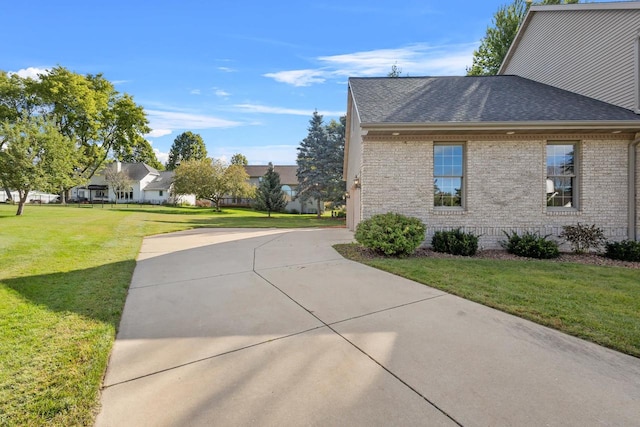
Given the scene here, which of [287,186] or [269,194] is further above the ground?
[287,186]

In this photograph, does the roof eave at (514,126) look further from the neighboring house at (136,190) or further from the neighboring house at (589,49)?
the neighboring house at (136,190)

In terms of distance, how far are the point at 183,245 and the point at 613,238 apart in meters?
12.7

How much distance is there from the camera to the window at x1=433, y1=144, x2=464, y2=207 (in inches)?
329

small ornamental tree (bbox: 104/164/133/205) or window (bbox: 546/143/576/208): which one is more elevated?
small ornamental tree (bbox: 104/164/133/205)

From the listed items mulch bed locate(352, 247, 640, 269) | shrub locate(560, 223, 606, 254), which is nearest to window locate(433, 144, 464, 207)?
mulch bed locate(352, 247, 640, 269)

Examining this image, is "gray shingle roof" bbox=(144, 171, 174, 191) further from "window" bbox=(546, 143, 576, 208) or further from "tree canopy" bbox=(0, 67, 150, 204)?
"window" bbox=(546, 143, 576, 208)

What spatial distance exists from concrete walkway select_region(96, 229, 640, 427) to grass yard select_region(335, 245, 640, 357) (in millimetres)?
310

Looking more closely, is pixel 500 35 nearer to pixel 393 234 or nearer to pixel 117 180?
pixel 393 234

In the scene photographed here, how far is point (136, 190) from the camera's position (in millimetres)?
44469

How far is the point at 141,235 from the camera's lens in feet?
38.1

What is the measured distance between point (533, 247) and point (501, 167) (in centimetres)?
233

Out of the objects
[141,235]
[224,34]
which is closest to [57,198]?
[141,235]

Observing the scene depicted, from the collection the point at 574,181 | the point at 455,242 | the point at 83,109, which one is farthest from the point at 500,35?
the point at 83,109

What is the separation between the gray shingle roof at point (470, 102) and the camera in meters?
7.78
